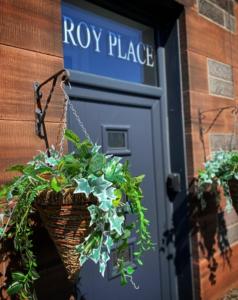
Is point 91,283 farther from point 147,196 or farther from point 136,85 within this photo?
point 136,85

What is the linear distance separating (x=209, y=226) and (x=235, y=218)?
0.39 m

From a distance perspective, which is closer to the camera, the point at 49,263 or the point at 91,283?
the point at 49,263

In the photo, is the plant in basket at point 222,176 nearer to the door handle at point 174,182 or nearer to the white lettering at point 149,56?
the door handle at point 174,182

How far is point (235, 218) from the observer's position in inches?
116

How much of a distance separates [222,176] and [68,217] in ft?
4.42

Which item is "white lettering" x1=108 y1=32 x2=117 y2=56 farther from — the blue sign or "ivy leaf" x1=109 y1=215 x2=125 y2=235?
"ivy leaf" x1=109 y1=215 x2=125 y2=235

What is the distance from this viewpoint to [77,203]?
1.30 metres

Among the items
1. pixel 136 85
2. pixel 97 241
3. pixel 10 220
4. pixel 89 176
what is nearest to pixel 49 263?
pixel 10 220

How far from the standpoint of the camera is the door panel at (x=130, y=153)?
2.08 m

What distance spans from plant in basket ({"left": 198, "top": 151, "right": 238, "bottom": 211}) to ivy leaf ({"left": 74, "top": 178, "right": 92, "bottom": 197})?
1.30 metres

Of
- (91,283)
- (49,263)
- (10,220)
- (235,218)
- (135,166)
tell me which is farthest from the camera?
(235,218)

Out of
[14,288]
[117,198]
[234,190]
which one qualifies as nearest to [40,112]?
[117,198]

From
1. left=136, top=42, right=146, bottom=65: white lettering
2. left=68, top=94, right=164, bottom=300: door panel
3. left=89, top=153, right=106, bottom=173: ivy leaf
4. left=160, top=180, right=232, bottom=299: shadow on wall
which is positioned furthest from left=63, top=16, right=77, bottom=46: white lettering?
left=160, top=180, right=232, bottom=299: shadow on wall

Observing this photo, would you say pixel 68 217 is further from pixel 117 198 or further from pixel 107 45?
pixel 107 45
